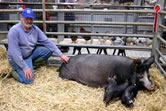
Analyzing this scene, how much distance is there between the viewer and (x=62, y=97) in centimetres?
338

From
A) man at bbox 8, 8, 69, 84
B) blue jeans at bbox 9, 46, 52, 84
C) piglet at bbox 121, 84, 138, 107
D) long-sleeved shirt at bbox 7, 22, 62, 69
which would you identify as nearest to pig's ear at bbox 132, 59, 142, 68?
piglet at bbox 121, 84, 138, 107

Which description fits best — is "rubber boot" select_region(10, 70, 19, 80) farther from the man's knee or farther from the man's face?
the man's face

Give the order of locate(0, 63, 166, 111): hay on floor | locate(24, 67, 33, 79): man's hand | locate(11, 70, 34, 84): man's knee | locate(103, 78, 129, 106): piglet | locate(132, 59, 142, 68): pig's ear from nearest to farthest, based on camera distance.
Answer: locate(0, 63, 166, 111): hay on floor < locate(103, 78, 129, 106): piglet < locate(132, 59, 142, 68): pig's ear < locate(24, 67, 33, 79): man's hand < locate(11, 70, 34, 84): man's knee

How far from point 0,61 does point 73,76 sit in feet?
5.64

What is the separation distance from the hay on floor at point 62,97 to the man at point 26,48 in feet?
0.76

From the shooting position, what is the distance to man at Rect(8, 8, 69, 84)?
3.76m

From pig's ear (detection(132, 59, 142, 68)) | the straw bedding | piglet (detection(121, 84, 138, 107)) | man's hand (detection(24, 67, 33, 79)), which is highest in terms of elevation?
pig's ear (detection(132, 59, 142, 68))

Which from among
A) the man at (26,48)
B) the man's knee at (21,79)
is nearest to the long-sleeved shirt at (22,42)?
the man at (26,48)

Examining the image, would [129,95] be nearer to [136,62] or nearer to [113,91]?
[113,91]

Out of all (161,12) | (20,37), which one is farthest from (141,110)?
(20,37)

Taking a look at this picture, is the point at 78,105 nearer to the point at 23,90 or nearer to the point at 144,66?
the point at 23,90

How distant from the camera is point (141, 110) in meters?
3.07

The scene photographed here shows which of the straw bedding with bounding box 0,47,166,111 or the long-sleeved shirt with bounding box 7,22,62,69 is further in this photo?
the long-sleeved shirt with bounding box 7,22,62,69

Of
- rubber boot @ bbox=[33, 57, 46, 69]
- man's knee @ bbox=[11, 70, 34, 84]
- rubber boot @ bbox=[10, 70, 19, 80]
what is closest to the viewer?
man's knee @ bbox=[11, 70, 34, 84]
